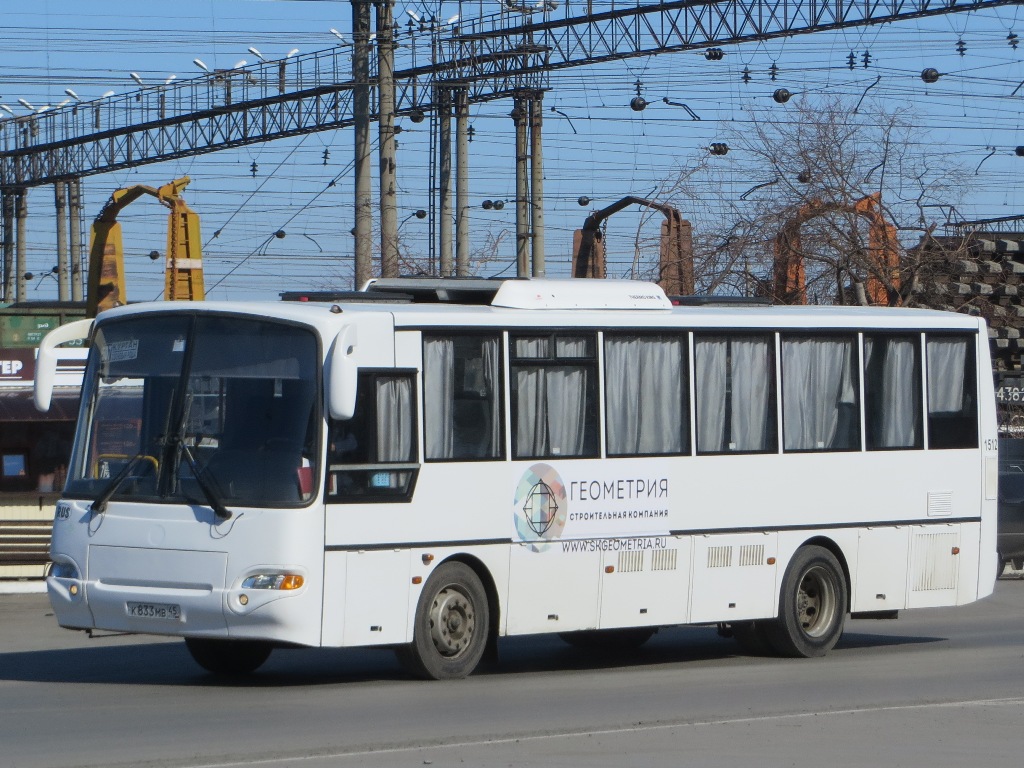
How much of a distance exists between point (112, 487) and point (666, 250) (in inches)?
1014

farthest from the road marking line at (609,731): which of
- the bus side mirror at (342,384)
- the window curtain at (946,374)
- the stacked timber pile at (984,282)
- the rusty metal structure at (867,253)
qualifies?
the stacked timber pile at (984,282)

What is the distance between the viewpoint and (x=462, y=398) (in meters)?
12.9

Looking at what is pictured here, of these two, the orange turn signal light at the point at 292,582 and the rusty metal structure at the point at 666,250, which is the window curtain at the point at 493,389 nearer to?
the orange turn signal light at the point at 292,582

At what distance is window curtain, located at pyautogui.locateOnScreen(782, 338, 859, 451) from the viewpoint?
49.2 ft

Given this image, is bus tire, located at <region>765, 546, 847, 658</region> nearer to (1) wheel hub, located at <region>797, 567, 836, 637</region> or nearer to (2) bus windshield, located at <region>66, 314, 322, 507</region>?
(1) wheel hub, located at <region>797, 567, 836, 637</region>

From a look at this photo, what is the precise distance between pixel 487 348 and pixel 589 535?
5.27 feet

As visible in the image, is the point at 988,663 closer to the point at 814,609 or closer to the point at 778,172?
the point at 814,609

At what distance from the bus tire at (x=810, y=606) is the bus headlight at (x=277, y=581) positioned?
187 inches

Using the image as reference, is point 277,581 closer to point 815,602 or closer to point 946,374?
point 815,602

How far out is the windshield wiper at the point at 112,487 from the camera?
12.3 metres

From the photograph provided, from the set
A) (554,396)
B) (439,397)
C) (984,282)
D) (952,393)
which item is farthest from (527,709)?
(984,282)

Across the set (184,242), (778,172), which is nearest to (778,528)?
(184,242)

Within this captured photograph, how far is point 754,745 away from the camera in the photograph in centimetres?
962

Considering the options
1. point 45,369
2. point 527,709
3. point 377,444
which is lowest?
point 527,709
